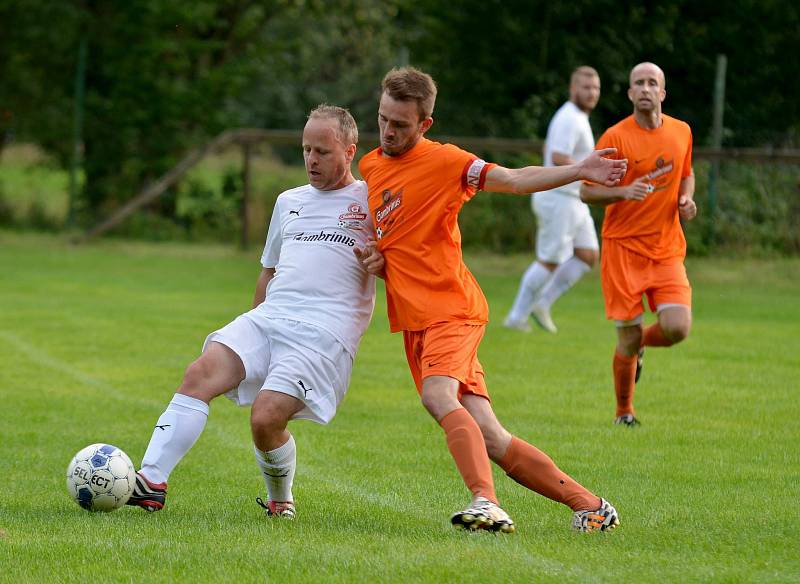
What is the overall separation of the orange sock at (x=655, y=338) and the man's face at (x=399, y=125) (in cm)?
348

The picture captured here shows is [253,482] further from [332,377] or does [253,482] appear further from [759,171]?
[759,171]

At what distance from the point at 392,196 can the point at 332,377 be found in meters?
0.79

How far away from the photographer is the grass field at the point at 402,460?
15.9 ft

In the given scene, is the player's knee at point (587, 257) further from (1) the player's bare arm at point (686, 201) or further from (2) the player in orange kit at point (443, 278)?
(2) the player in orange kit at point (443, 278)

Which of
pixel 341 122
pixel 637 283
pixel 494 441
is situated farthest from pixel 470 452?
pixel 637 283

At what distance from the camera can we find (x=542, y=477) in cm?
535

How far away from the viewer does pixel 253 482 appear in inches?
265

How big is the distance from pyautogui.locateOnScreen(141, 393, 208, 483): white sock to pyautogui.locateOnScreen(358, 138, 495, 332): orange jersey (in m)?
0.90

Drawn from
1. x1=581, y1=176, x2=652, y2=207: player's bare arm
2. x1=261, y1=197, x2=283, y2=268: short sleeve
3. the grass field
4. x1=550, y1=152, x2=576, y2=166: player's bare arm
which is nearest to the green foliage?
the grass field

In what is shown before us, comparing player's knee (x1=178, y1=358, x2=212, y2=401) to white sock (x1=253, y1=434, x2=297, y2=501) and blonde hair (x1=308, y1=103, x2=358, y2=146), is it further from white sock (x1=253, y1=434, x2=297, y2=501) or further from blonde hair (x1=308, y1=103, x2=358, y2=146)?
blonde hair (x1=308, y1=103, x2=358, y2=146)

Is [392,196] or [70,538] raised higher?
[392,196]

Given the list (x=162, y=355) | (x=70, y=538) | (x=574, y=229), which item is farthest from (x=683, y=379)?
(x=70, y=538)

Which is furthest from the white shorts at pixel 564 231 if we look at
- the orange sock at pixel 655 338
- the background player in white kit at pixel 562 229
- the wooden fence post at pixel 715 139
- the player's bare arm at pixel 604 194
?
the wooden fence post at pixel 715 139

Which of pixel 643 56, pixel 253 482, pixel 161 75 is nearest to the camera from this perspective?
pixel 253 482
